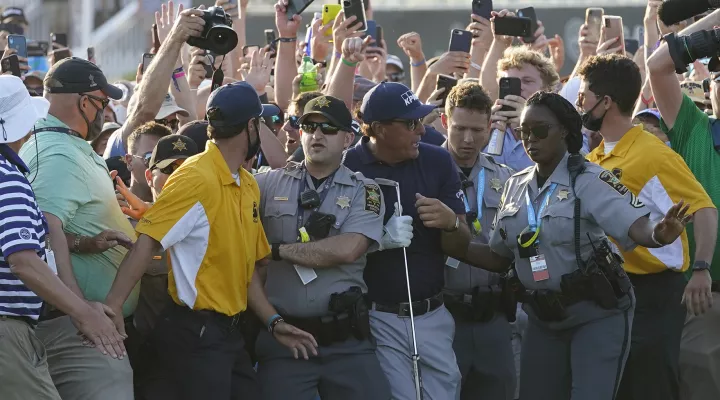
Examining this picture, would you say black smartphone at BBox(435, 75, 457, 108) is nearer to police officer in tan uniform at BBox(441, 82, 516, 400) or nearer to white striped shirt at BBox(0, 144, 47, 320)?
police officer in tan uniform at BBox(441, 82, 516, 400)

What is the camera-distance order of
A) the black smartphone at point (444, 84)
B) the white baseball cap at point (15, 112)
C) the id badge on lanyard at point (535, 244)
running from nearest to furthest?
the white baseball cap at point (15, 112) → the id badge on lanyard at point (535, 244) → the black smartphone at point (444, 84)

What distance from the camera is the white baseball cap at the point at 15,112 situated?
5723mm

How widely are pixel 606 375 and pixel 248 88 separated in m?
2.52

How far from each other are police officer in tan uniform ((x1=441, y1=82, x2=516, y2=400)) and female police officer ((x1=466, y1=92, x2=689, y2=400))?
0.50 m

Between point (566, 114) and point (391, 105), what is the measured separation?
0.99 m

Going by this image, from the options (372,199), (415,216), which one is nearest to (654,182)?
(415,216)

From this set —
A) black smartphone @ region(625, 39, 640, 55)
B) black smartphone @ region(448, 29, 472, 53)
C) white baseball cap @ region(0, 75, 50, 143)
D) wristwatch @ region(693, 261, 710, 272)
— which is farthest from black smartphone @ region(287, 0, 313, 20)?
black smartphone @ region(625, 39, 640, 55)

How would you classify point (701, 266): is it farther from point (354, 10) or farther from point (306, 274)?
point (354, 10)

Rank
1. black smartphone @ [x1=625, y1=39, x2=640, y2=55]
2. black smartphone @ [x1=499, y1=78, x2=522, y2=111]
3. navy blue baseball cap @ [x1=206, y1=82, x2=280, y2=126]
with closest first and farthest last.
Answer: navy blue baseball cap @ [x1=206, y1=82, x2=280, y2=126], black smartphone @ [x1=499, y1=78, x2=522, y2=111], black smartphone @ [x1=625, y1=39, x2=640, y2=55]

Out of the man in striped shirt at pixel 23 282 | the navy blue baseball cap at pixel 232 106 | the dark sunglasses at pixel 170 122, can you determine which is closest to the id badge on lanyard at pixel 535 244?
the navy blue baseball cap at pixel 232 106

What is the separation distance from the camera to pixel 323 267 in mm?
6535

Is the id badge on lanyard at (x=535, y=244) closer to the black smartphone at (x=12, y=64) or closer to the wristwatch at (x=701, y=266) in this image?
the wristwatch at (x=701, y=266)

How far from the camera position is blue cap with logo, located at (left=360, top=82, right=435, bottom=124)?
6914 mm

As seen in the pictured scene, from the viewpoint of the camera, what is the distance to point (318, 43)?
10.4m
